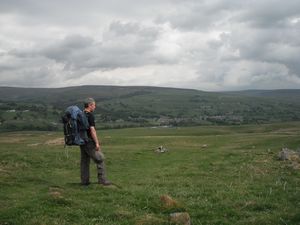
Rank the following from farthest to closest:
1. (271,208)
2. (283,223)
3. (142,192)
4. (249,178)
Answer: (249,178) → (142,192) → (271,208) → (283,223)

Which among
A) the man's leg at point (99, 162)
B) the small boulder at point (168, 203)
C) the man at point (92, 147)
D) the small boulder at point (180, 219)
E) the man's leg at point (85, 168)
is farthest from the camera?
the man's leg at point (85, 168)

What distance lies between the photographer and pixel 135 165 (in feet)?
110

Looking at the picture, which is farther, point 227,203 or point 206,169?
point 206,169

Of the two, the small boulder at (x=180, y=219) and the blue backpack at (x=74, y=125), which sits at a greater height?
the blue backpack at (x=74, y=125)

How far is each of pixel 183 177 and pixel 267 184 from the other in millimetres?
6042

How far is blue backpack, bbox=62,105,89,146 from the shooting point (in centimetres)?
1819

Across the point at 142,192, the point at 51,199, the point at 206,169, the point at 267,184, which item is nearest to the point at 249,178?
the point at 267,184

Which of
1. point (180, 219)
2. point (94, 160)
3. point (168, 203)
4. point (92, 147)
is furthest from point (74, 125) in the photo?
point (180, 219)

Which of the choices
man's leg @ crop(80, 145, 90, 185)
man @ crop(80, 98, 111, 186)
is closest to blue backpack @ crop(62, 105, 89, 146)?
man @ crop(80, 98, 111, 186)

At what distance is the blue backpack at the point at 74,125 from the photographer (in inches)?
716

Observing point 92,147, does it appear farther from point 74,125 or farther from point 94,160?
point 74,125

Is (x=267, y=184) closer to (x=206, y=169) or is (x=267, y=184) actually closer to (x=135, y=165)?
(x=206, y=169)

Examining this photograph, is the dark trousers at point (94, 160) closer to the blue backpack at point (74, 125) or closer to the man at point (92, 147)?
the man at point (92, 147)

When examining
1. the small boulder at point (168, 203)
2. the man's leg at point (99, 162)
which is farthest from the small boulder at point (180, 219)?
the man's leg at point (99, 162)
